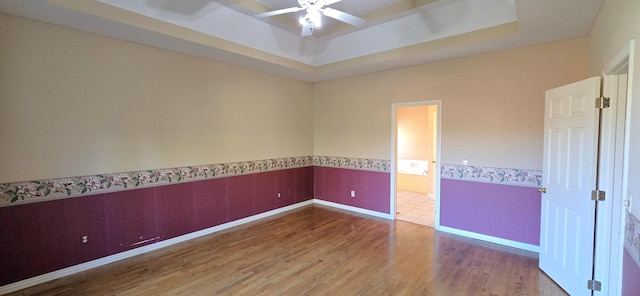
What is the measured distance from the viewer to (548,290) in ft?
8.93

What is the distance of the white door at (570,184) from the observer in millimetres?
2367

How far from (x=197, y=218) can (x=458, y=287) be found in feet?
11.5

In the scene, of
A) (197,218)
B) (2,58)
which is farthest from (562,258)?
(2,58)

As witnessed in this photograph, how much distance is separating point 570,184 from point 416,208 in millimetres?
3227

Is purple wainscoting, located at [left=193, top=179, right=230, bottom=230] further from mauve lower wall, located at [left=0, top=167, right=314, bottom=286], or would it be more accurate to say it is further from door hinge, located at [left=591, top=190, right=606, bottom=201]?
door hinge, located at [left=591, top=190, right=606, bottom=201]

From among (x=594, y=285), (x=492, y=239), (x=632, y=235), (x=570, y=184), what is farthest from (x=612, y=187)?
(x=492, y=239)

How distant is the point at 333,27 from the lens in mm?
4316

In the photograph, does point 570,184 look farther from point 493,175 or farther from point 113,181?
point 113,181

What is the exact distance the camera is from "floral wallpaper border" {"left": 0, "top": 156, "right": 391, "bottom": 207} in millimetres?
2771

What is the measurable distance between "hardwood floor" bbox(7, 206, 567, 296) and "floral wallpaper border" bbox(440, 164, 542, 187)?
89 cm

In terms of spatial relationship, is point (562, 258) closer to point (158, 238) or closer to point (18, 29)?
point (158, 238)

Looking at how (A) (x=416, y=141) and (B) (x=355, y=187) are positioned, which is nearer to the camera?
(B) (x=355, y=187)

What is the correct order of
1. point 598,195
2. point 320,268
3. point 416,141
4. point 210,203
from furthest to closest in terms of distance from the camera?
1. point 416,141
2. point 210,203
3. point 320,268
4. point 598,195

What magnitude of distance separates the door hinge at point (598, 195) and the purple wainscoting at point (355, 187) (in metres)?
2.86
